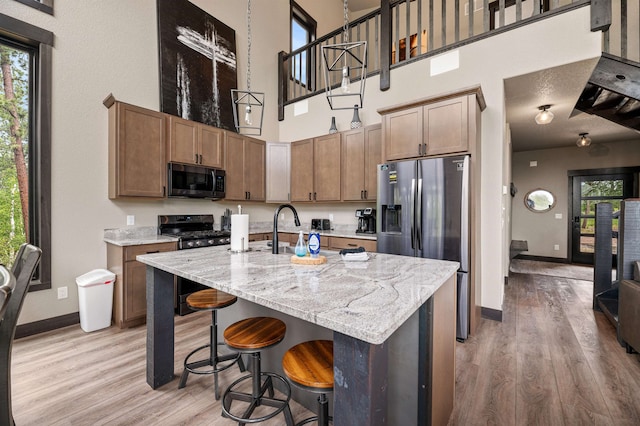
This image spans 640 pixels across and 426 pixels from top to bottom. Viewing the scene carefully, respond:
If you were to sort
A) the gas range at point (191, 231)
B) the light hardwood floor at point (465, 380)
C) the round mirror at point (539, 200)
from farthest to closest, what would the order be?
1. the round mirror at point (539, 200)
2. the gas range at point (191, 231)
3. the light hardwood floor at point (465, 380)

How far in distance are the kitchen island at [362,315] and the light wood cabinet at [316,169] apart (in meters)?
2.42

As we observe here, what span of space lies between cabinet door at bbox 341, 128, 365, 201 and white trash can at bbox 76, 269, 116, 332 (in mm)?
3005

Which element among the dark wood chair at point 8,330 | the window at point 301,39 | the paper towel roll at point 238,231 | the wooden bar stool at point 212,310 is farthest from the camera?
the window at point 301,39

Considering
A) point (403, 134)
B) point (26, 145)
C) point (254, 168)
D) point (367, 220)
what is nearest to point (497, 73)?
point (403, 134)

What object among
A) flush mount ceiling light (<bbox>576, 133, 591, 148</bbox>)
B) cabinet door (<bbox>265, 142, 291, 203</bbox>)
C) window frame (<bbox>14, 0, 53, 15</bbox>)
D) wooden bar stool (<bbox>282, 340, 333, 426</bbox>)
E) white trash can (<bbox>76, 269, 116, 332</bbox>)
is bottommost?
white trash can (<bbox>76, 269, 116, 332</bbox>)

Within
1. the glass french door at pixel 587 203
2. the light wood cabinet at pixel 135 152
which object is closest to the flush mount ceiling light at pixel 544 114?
the glass french door at pixel 587 203

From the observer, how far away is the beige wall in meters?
6.20

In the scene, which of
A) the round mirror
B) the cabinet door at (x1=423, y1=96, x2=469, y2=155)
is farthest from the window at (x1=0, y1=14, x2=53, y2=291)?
the round mirror

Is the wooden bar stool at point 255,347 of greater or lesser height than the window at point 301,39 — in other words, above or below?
below

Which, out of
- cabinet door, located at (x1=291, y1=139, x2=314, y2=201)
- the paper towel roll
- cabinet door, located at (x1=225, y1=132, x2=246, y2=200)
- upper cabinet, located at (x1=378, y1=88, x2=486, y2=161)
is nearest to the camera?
the paper towel roll

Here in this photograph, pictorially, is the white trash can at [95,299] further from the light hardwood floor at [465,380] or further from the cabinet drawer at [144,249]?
the cabinet drawer at [144,249]

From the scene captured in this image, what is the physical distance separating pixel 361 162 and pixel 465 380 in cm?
274

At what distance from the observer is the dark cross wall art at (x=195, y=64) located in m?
3.64

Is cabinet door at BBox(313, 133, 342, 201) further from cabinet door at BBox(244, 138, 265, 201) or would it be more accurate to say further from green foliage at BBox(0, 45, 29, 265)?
green foliage at BBox(0, 45, 29, 265)
